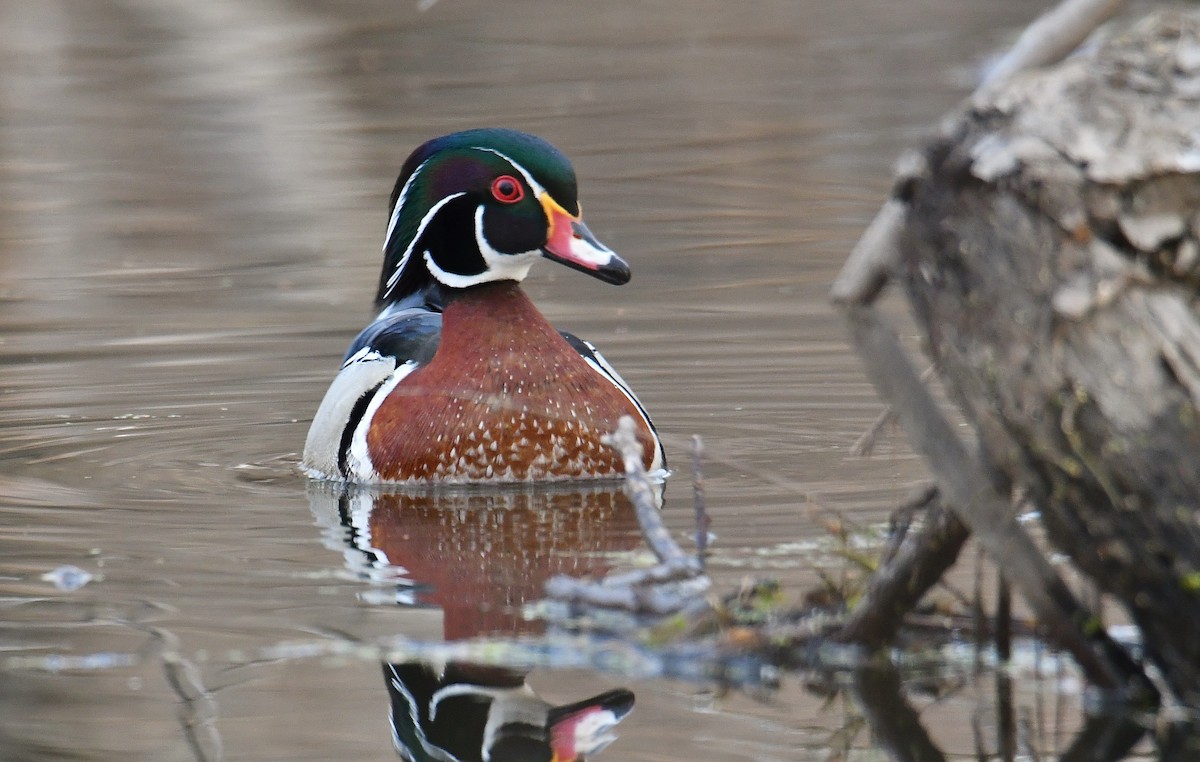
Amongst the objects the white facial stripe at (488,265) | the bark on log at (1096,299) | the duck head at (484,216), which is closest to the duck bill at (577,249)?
the duck head at (484,216)

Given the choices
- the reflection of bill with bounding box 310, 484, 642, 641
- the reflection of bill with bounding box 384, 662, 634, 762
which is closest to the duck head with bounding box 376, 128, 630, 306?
the reflection of bill with bounding box 310, 484, 642, 641

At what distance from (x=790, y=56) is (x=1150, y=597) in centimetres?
1622

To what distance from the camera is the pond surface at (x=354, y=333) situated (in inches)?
170

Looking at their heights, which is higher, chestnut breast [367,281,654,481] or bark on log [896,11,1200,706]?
bark on log [896,11,1200,706]

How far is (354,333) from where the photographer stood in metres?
10.2

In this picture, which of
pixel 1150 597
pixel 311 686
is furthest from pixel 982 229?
pixel 311 686

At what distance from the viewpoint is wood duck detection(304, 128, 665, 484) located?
705 cm

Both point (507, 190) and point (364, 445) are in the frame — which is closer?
point (507, 190)

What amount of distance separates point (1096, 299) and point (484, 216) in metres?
3.91

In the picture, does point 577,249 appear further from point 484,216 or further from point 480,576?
point 480,576

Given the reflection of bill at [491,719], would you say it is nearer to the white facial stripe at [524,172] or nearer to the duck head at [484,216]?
the duck head at [484,216]

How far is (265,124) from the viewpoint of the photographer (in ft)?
54.4

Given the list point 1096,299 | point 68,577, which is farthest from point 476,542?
point 1096,299

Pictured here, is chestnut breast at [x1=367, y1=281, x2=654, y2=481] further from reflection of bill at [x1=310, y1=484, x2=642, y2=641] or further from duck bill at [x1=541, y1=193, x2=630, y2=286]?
duck bill at [x1=541, y1=193, x2=630, y2=286]
